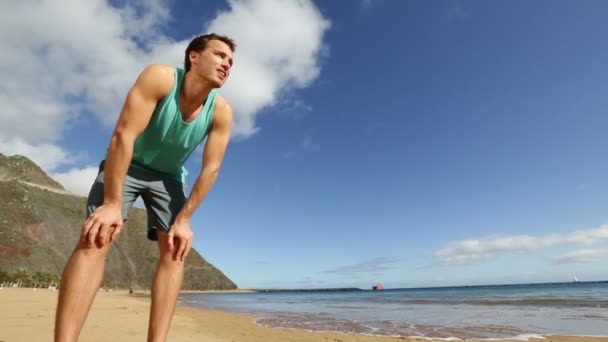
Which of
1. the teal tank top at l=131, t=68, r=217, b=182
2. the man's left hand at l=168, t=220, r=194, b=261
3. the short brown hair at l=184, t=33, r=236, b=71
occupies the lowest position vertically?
the man's left hand at l=168, t=220, r=194, b=261

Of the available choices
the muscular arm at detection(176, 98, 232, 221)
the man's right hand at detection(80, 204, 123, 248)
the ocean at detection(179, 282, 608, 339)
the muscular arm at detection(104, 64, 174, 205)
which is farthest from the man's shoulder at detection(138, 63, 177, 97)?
the ocean at detection(179, 282, 608, 339)

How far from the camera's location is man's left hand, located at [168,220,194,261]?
2.18m

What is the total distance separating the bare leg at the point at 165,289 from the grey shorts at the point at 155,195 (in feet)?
0.43

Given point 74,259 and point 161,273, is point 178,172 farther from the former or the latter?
point 74,259

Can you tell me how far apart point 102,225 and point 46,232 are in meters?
82.9

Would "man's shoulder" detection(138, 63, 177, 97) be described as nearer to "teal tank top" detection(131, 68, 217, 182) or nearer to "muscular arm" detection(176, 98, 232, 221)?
"teal tank top" detection(131, 68, 217, 182)

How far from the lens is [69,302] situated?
1.77 metres

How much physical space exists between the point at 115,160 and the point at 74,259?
0.53 metres

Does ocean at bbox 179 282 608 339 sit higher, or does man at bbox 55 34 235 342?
man at bbox 55 34 235 342

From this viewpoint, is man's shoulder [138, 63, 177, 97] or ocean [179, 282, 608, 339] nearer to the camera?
man's shoulder [138, 63, 177, 97]

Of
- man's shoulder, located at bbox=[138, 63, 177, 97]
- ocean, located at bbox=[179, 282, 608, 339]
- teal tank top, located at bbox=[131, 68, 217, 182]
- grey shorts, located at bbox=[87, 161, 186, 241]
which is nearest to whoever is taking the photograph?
man's shoulder, located at bbox=[138, 63, 177, 97]

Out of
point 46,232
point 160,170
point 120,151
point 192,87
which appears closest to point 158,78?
point 192,87

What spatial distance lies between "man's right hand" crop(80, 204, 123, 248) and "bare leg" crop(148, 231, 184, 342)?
45cm

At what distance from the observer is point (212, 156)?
2.33m
